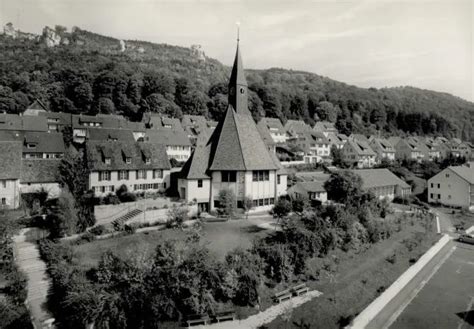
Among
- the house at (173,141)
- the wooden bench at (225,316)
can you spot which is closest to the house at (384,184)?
the house at (173,141)

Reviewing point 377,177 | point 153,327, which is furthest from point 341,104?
point 153,327

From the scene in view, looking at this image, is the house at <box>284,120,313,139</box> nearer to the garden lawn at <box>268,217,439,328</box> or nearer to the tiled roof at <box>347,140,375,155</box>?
the tiled roof at <box>347,140,375,155</box>

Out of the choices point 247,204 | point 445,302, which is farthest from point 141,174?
point 445,302

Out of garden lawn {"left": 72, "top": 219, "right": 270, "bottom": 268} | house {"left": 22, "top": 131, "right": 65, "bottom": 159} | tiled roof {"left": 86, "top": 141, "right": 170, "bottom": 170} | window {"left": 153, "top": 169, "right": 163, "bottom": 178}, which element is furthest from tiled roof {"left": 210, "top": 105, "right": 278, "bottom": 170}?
house {"left": 22, "top": 131, "right": 65, "bottom": 159}

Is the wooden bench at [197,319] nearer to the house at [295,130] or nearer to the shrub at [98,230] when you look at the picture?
the shrub at [98,230]

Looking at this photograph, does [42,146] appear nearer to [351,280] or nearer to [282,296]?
[282,296]

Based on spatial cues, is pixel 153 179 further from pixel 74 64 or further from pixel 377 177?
pixel 74 64
